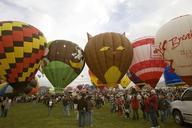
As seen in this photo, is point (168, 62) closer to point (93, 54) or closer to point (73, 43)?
point (93, 54)

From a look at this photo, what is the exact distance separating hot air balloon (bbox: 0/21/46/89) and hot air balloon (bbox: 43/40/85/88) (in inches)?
266

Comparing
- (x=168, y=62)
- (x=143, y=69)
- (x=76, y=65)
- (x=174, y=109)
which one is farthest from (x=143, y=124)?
(x=76, y=65)

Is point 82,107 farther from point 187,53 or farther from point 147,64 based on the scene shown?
point 147,64

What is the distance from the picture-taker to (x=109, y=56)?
1227 inches

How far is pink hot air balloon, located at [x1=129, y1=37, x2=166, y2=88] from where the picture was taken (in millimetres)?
34062

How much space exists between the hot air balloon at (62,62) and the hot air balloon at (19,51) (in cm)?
675

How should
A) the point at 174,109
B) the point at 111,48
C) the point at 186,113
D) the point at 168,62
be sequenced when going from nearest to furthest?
the point at 186,113
the point at 174,109
the point at 168,62
the point at 111,48

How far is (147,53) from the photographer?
34.8 m

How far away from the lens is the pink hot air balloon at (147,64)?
34.1 meters

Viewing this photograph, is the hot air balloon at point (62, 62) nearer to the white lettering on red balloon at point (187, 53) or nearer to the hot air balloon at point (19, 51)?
the hot air balloon at point (19, 51)

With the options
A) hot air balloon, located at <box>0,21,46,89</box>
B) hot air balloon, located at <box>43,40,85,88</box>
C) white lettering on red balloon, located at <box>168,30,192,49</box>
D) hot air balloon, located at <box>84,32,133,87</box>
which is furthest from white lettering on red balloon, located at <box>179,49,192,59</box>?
hot air balloon, located at <box>43,40,85,88</box>

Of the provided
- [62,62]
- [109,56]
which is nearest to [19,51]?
[109,56]

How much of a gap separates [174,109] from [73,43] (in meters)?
23.2

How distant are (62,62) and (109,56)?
7330 mm
